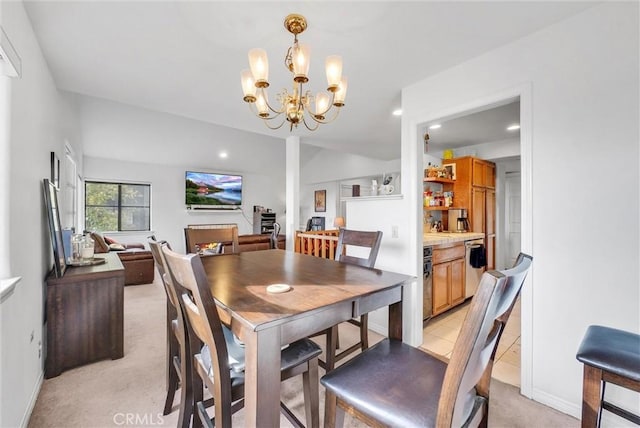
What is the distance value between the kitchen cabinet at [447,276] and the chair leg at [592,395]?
1.75 metres

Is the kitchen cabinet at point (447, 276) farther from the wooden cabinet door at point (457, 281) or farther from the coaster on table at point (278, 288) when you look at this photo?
the coaster on table at point (278, 288)

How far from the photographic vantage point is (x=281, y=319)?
999mm

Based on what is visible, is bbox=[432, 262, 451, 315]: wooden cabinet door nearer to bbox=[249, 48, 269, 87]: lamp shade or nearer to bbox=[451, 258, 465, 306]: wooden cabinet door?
bbox=[451, 258, 465, 306]: wooden cabinet door

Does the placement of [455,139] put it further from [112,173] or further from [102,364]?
[112,173]

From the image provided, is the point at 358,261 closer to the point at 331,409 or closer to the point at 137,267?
the point at 331,409

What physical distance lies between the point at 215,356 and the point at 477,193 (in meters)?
4.66

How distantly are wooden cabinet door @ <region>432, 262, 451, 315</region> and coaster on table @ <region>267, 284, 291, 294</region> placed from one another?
220 centimetres

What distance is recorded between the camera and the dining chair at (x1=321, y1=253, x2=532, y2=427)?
75 centimetres

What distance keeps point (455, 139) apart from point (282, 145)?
18.2 ft

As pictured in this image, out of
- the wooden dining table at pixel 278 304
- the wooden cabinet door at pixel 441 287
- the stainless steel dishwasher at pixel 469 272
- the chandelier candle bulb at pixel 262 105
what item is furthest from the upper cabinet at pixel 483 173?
the chandelier candle bulb at pixel 262 105

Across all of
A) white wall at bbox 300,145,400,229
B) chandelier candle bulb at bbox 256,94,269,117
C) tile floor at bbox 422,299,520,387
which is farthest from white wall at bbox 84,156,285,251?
tile floor at bbox 422,299,520,387

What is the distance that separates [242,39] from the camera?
1.98 metres

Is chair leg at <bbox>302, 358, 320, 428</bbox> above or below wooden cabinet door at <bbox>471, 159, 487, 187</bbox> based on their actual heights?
below

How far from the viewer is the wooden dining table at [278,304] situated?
38.3 inches
